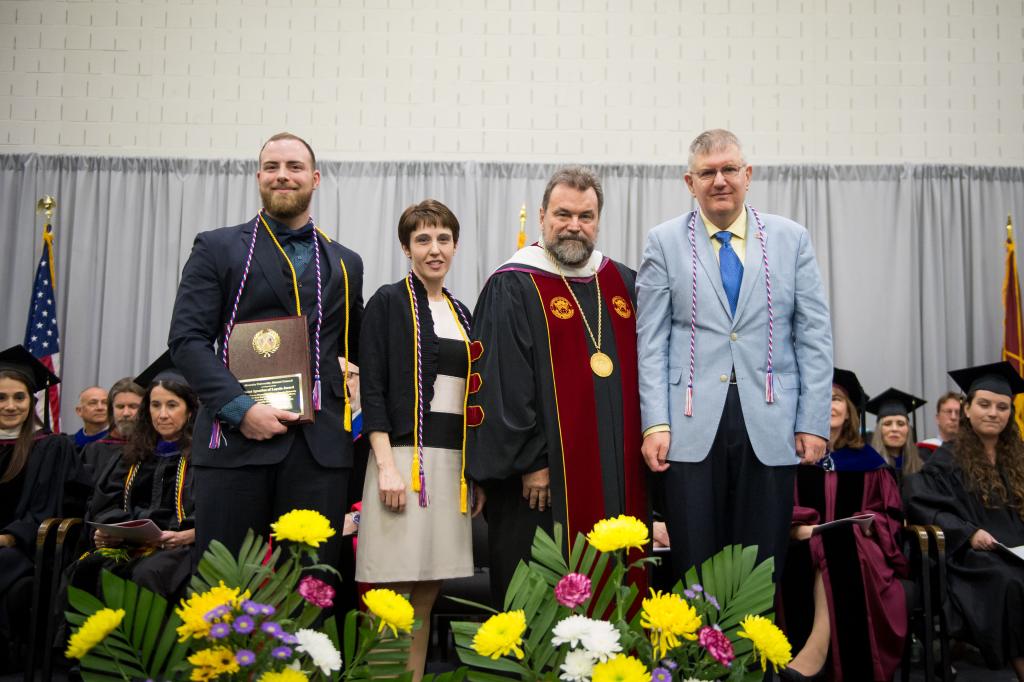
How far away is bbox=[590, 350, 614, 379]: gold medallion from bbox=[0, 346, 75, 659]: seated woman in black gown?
125 inches

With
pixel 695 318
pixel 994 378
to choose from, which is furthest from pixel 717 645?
pixel 994 378

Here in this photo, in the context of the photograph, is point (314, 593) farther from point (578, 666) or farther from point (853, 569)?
point (853, 569)

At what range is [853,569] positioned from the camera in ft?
14.2

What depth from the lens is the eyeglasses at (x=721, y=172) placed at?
10.0ft

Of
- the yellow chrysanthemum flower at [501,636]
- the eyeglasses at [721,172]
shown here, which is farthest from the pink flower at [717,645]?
the eyeglasses at [721,172]

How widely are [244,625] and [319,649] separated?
0.12 m

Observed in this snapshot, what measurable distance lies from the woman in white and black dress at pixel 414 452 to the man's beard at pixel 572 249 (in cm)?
46

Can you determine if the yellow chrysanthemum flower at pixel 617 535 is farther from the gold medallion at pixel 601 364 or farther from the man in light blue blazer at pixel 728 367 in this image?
the gold medallion at pixel 601 364

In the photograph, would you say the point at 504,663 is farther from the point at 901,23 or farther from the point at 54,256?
the point at 901,23

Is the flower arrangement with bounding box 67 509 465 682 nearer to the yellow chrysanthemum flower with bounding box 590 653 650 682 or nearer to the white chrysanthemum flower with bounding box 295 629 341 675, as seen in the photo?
the white chrysanthemum flower with bounding box 295 629 341 675

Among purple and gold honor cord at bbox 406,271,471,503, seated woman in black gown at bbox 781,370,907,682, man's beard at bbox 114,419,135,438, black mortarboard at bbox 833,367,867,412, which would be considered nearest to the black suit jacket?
purple and gold honor cord at bbox 406,271,471,503

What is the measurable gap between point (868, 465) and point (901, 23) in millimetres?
5213

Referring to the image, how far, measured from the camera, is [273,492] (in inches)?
115

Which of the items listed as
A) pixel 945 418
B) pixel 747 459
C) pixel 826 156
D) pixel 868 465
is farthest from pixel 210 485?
pixel 826 156
